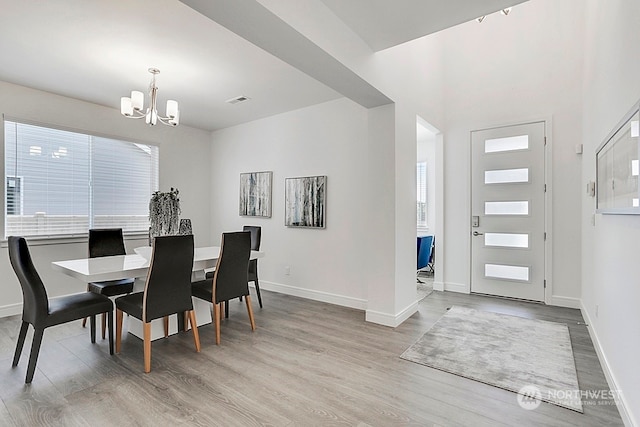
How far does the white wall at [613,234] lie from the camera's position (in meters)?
1.72

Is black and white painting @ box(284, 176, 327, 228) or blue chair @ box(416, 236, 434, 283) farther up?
black and white painting @ box(284, 176, 327, 228)

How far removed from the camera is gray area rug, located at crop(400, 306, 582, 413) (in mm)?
2250

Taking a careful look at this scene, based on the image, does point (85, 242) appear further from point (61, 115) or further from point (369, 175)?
Answer: point (369, 175)

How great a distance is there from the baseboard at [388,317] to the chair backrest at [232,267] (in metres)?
1.39

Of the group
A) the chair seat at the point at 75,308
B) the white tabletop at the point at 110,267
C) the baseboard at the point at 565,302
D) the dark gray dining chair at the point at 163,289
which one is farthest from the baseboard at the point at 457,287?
the chair seat at the point at 75,308

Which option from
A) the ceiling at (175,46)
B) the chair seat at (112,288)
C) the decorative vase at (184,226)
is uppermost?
the ceiling at (175,46)

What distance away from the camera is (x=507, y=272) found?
→ 14.5 ft

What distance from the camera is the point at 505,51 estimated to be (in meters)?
4.41

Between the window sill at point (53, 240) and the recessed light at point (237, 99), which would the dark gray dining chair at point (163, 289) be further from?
the recessed light at point (237, 99)

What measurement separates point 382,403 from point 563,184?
12.1 ft

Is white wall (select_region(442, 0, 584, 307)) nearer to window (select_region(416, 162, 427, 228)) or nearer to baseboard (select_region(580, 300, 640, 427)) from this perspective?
baseboard (select_region(580, 300, 640, 427))

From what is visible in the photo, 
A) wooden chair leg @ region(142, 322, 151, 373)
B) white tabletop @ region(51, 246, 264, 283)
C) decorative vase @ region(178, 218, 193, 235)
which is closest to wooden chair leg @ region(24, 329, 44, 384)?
white tabletop @ region(51, 246, 264, 283)

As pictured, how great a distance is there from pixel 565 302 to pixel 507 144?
Answer: 7.16 feet

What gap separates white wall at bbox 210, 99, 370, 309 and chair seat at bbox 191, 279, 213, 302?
166 centimetres
